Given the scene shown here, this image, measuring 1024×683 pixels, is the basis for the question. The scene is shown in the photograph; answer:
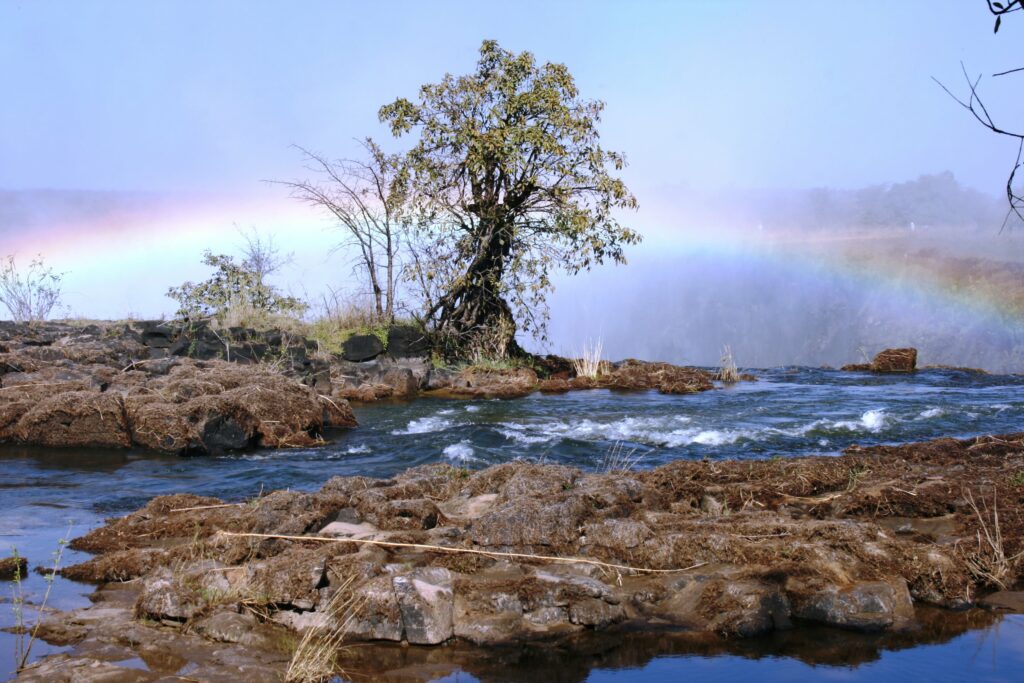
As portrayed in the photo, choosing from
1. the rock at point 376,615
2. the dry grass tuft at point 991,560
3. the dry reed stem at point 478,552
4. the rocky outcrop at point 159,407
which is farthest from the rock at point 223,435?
the dry grass tuft at point 991,560

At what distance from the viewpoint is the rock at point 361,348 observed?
2008 cm

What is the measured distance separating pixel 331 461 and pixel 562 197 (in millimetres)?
11637

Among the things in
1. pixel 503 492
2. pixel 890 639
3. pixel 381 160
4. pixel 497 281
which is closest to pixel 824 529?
pixel 890 639

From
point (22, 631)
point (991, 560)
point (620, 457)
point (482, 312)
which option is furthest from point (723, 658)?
point (482, 312)

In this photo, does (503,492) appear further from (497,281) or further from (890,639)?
(497,281)

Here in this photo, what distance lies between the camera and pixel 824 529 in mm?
5828

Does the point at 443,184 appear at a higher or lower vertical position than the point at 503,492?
higher

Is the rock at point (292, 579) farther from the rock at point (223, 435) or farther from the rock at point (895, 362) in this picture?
the rock at point (895, 362)

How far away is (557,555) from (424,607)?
119cm

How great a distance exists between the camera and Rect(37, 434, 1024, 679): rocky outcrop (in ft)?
16.0

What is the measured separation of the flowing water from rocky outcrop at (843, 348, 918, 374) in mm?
2338

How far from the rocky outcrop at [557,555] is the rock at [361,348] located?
41.7 ft

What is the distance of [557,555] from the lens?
18.6 ft

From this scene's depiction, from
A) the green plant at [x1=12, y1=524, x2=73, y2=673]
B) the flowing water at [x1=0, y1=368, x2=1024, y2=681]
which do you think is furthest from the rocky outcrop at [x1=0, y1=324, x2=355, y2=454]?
the green plant at [x1=12, y1=524, x2=73, y2=673]
